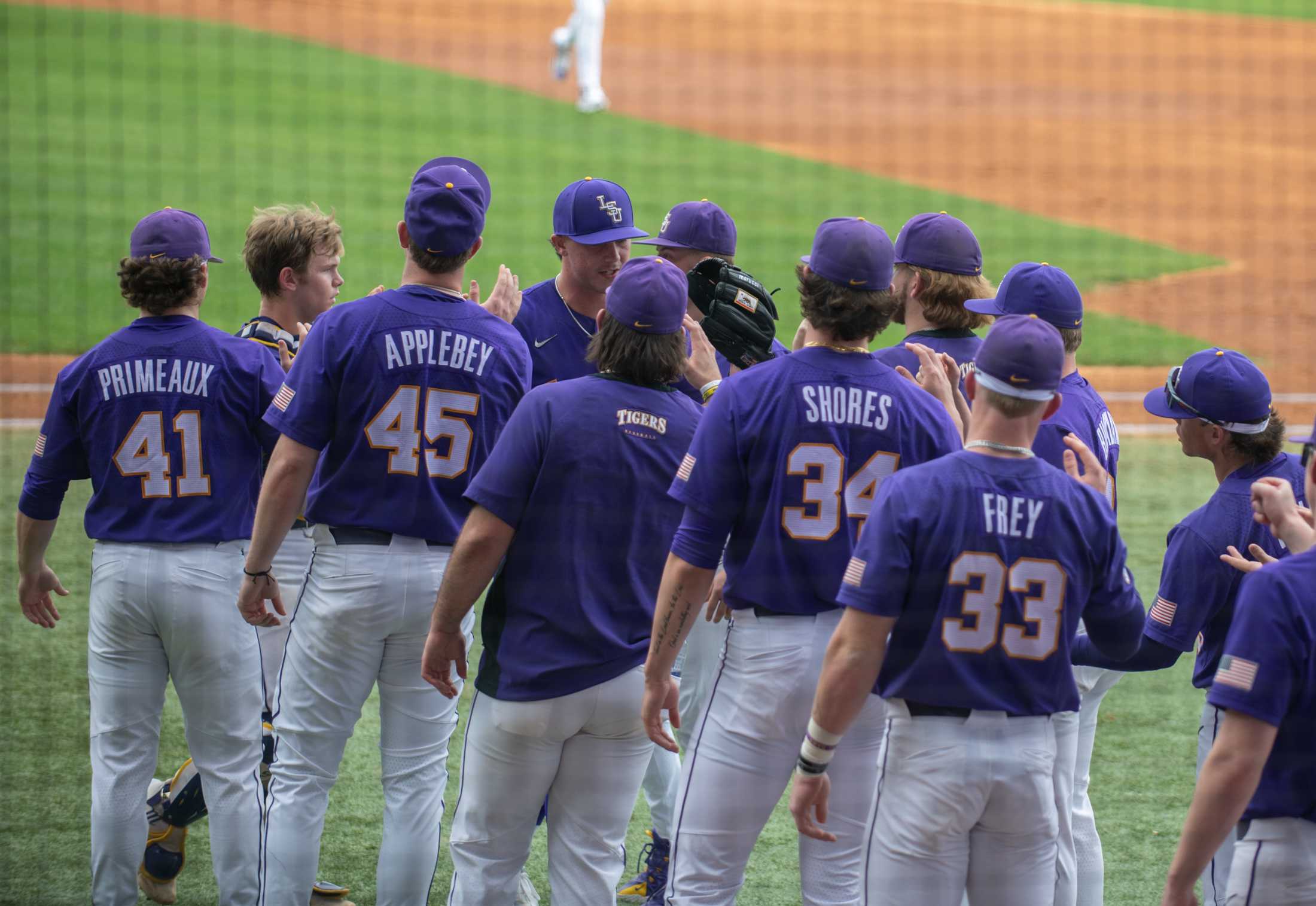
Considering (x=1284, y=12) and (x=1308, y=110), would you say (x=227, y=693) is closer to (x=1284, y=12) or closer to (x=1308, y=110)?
(x=1308, y=110)

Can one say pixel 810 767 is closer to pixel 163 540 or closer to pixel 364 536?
pixel 364 536

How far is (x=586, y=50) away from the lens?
21750 millimetres

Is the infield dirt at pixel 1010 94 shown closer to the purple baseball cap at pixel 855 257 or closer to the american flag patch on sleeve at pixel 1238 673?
the purple baseball cap at pixel 855 257

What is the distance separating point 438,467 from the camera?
3.48 metres

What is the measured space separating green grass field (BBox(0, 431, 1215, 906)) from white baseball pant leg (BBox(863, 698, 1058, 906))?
1.49m

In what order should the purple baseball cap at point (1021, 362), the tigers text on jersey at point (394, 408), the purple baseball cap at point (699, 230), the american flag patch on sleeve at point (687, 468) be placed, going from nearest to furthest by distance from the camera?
the purple baseball cap at point (1021, 362) < the american flag patch on sleeve at point (687, 468) < the tigers text on jersey at point (394, 408) < the purple baseball cap at point (699, 230)

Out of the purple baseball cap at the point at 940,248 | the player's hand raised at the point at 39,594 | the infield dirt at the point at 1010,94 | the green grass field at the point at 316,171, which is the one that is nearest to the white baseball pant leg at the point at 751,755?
the purple baseball cap at the point at 940,248

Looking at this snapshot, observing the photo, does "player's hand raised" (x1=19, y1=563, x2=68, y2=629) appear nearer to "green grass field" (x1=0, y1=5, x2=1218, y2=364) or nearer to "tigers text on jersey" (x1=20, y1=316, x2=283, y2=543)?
"tigers text on jersey" (x1=20, y1=316, x2=283, y2=543)

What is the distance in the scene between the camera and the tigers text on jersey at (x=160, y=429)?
3588mm

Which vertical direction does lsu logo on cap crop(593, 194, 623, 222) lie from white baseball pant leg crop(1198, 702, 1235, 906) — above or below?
above

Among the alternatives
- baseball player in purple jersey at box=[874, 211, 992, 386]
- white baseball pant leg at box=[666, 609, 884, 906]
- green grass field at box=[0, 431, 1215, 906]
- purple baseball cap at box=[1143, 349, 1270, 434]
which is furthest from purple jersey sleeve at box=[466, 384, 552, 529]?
green grass field at box=[0, 431, 1215, 906]

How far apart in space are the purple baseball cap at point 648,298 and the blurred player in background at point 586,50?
1854 cm

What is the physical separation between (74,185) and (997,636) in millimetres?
16573

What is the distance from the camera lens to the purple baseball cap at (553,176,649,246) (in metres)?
4.18
